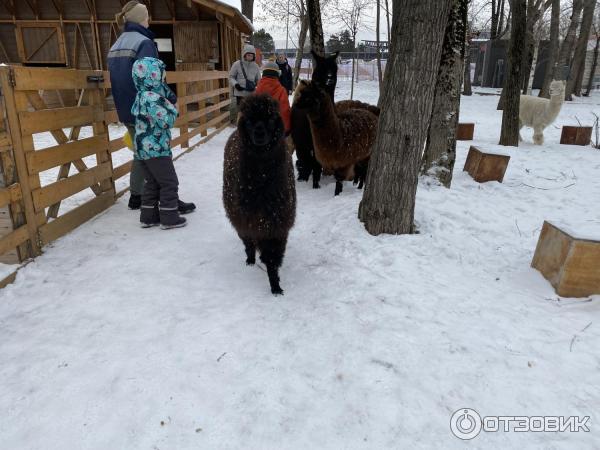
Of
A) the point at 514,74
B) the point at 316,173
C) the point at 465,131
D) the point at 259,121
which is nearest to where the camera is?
the point at 259,121

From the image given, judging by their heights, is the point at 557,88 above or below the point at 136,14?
below

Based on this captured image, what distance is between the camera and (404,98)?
3441 mm

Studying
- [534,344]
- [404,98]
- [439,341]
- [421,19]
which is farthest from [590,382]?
[421,19]

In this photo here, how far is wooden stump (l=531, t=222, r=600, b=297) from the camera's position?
2.77 meters

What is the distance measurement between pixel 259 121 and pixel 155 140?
1.67m

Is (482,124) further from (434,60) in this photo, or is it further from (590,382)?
(590,382)

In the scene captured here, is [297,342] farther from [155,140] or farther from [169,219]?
[155,140]

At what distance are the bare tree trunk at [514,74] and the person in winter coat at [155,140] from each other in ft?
21.9

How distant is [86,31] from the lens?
12.1 m

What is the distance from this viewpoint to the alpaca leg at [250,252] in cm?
345

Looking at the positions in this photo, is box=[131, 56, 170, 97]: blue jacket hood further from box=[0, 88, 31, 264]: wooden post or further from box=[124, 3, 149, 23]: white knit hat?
box=[0, 88, 31, 264]: wooden post

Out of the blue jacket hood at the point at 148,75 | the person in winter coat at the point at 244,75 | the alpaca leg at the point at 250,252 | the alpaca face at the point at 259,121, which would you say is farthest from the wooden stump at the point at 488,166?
the person in winter coat at the point at 244,75

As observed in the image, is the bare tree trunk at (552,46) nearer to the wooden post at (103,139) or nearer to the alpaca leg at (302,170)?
the alpaca leg at (302,170)

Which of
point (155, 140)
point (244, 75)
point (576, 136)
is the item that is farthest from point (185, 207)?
point (576, 136)
